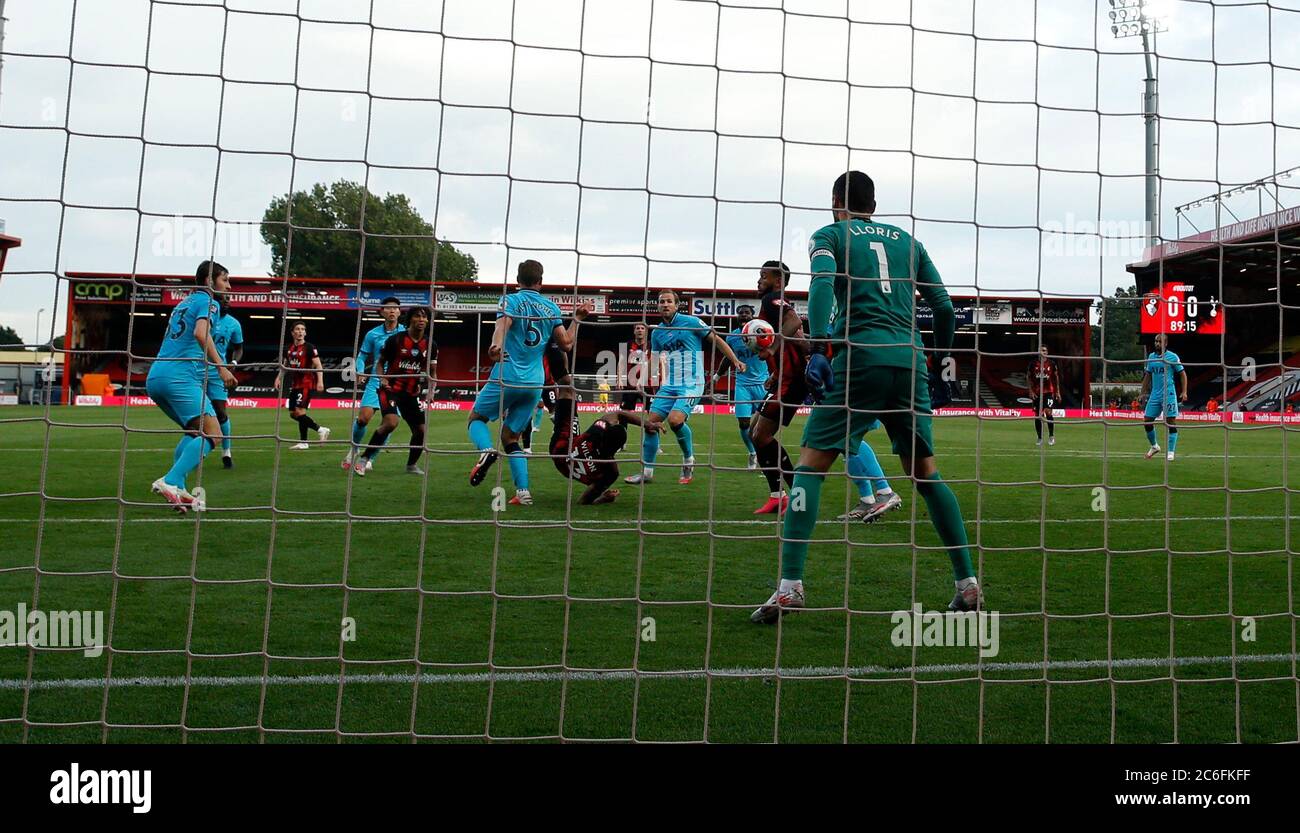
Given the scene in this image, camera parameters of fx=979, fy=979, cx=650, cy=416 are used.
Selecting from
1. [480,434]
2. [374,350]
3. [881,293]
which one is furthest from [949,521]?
[374,350]

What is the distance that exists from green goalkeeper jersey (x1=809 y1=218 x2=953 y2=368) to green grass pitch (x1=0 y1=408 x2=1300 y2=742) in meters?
0.58

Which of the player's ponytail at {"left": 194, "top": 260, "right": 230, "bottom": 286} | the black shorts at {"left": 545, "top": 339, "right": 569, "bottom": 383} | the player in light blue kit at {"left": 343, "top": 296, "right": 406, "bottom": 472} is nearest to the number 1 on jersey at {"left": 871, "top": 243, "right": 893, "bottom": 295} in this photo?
the player's ponytail at {"left": 194, "top": 260, "right": 230, "bottom": 286}

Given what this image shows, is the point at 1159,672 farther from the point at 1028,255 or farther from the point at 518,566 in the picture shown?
the point at 518,566

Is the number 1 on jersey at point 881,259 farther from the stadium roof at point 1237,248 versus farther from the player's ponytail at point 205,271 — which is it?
the player's ponytail at point 205,271

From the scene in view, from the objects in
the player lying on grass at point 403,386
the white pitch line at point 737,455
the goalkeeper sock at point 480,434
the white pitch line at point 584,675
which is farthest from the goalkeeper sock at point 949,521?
the white pitch line at point 737,455

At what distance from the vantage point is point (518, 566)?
5.66 metres

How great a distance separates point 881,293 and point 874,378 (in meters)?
0.39

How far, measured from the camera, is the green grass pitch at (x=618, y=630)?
10.8 feet

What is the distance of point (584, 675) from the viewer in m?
3.59

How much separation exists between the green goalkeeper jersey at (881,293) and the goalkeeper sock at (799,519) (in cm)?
58

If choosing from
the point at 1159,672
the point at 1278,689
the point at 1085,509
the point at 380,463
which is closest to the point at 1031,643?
the point at 1159,672

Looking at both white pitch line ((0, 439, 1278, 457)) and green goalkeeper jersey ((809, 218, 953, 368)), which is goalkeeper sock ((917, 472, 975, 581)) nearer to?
green goalkeeper jersey ((809, 218, 953, 368))
